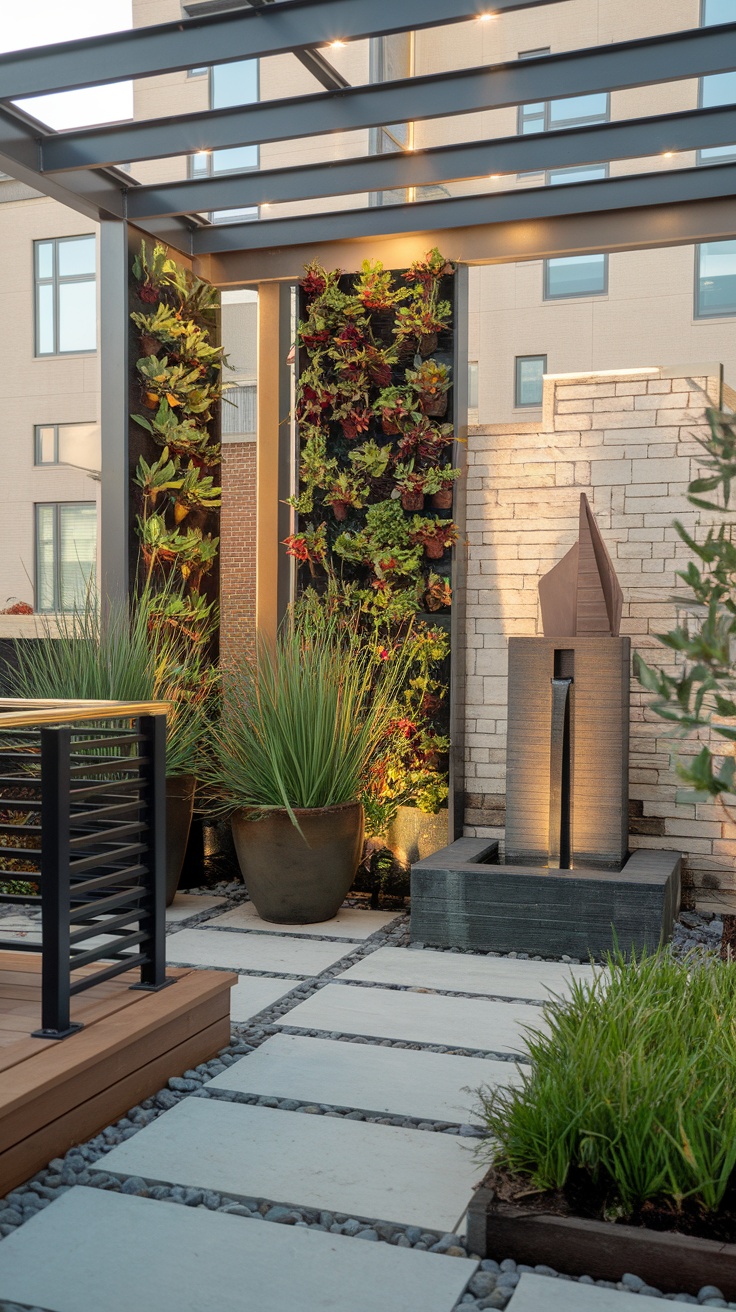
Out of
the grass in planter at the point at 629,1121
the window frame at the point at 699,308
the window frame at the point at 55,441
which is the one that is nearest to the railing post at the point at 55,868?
the grass in planter at the point at 629,1121

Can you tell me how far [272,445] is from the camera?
5.57 metres

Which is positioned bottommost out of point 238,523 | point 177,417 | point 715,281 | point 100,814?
point 100,814

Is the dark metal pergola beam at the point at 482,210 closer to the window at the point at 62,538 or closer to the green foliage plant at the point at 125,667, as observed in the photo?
the green foliage plant at the point at 125,667

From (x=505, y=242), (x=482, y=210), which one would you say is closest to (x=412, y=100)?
(x=482, y=210)

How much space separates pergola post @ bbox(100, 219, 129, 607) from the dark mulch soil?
11.2 ft

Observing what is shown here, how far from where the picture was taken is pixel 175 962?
4.02 meters

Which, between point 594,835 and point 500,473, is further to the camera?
point 500,473

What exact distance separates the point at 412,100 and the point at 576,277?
424 inches

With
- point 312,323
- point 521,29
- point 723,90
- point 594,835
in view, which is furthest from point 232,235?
point 521,29

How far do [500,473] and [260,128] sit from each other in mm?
1814

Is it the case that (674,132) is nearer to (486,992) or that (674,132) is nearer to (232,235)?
(232,235)

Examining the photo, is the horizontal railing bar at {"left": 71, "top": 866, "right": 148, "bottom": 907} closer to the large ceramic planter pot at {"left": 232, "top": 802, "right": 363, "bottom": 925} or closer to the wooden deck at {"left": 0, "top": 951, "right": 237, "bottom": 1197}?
the wooden deck at {"left": 0, "top": 951, "right": 237, "bottom": 1197}

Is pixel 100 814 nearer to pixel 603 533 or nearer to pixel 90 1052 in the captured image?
pixel 90 1052

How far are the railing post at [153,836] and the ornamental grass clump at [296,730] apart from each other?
5.06 feet
